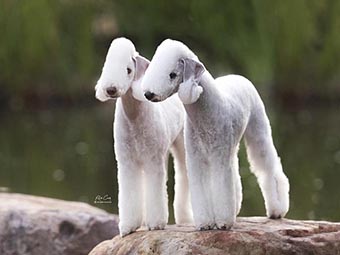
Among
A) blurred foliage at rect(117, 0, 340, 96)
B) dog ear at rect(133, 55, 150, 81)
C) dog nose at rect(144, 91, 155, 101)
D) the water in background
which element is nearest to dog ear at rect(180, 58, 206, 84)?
dog nose at rect(144, 91, 155, 101)

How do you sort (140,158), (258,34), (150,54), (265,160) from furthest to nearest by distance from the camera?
(150,54) < (258,34) < (265,160) < (140,158)

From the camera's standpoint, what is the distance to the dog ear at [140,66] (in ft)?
19.4

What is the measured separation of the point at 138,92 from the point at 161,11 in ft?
58.8

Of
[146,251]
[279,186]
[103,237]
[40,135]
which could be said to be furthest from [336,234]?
[40,135]

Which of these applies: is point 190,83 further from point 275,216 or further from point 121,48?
point 275,216

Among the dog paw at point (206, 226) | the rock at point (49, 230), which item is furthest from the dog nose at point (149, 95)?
the rock at point (49, 230)

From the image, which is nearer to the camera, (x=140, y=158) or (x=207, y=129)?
(x=207, y=129)

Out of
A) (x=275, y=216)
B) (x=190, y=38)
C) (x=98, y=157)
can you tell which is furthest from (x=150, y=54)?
(x=275, y=216)

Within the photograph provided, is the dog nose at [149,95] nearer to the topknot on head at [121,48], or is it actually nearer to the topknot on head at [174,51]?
the topknot on head at [174,51]

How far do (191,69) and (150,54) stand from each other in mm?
17707

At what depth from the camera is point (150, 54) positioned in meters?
23.3

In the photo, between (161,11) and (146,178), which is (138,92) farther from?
(161,11)

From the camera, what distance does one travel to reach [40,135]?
19.6 meters

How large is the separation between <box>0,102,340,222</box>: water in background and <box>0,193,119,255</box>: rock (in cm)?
269
